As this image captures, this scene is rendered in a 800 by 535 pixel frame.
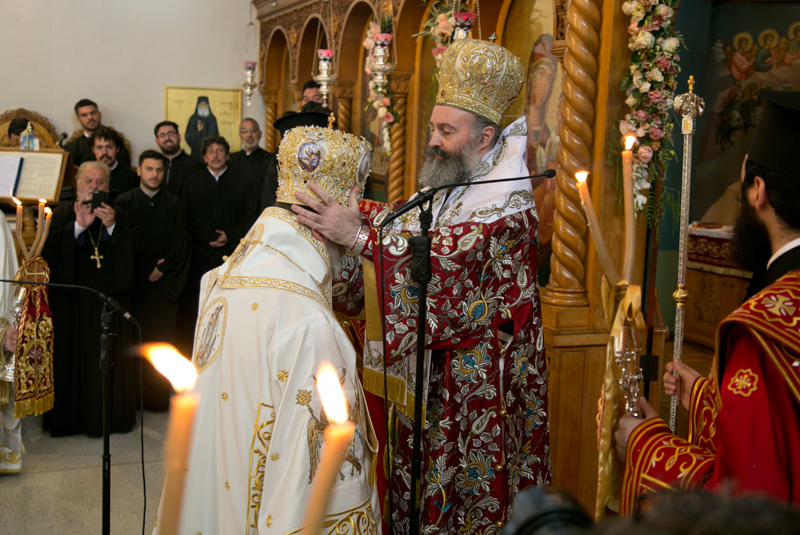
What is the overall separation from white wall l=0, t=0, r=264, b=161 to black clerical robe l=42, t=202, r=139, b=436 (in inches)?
236

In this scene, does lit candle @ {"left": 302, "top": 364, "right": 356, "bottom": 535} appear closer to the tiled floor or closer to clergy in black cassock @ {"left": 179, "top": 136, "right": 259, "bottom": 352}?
the tiled floor

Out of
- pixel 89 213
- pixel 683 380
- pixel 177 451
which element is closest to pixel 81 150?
pixel 89 213

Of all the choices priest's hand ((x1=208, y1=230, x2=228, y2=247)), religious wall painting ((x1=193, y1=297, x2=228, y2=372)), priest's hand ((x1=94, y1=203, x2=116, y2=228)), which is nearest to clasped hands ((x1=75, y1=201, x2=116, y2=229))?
priest's hand ((x1=94, y1=203, x2=116, y2=228))

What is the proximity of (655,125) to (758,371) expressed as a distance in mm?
2408

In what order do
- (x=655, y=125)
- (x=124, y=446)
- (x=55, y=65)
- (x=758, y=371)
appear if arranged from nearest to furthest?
(x=758, y=371), (x=655, y=125), (x=124, y=446), (x=55, y=65)

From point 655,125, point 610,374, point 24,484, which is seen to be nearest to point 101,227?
point 24,484

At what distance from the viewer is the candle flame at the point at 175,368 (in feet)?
2.56

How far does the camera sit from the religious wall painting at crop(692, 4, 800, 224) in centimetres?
724

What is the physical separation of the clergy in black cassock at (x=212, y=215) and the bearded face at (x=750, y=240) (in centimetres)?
478

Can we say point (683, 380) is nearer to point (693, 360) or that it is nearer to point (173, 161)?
point (693, 360)

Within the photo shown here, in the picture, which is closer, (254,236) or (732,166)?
(254,236)

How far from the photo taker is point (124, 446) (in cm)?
452

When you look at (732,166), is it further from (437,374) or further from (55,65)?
(55,65)

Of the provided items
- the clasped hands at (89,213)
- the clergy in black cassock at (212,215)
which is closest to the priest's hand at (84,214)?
the clasped hands at (89,213)
